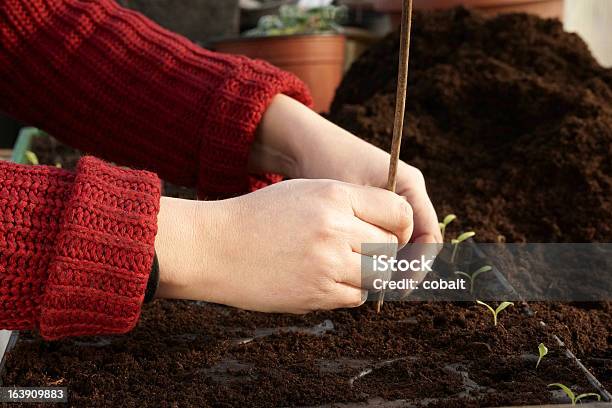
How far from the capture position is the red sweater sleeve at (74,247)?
102 cm

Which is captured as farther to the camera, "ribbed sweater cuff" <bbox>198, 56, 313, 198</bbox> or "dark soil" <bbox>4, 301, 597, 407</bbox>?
"ribbed sweater cuff" <bbox>198, 56, 313, 198</bbox>

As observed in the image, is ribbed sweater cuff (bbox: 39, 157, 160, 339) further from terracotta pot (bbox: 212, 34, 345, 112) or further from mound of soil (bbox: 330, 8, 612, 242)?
terracotta pot (bbox: 212, 34, 345, 112)

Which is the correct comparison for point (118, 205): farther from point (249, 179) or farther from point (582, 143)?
point (582, 143)

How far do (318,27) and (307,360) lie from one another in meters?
3.31

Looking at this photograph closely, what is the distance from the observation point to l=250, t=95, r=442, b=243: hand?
1.32m

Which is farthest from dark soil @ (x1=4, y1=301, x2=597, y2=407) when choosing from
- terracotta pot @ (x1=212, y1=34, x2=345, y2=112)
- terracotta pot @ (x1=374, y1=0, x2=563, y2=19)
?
terracotta pot @ (x1=212, y1=34, x2=345, y2=112)

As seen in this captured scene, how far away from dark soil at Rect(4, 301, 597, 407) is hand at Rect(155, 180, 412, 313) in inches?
5.0

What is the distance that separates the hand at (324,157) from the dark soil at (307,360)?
18cm

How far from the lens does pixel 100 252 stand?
1028 millimetres

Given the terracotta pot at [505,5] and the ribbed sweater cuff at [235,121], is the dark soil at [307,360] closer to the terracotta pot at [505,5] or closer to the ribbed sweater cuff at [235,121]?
the ribbed sweater cuff at [235,121]

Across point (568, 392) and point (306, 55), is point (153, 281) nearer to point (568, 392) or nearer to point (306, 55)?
point (568, 392)

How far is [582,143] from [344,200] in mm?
938

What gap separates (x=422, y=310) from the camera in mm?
1391

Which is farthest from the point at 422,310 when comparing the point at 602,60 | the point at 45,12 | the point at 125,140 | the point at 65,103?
the point at 602,60
